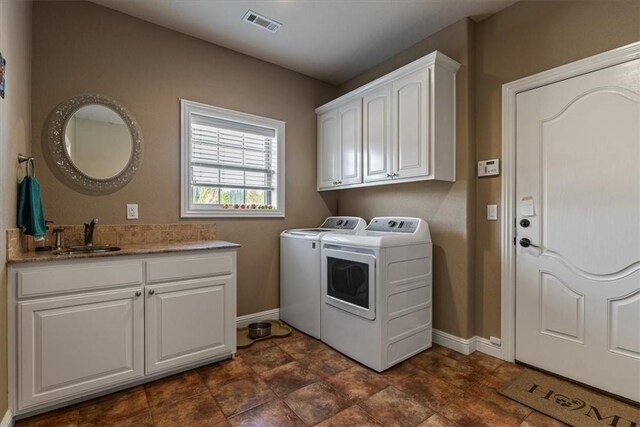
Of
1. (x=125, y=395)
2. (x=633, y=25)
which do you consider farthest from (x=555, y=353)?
(x=125, y=395)

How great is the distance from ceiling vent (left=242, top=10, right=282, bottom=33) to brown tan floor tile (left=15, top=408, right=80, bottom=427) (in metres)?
2.93

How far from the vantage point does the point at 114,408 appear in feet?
5.98

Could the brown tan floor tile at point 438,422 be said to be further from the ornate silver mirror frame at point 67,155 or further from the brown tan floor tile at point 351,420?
the ornate silver mirror frame at point 67,155

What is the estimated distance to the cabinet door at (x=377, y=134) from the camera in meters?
2.77

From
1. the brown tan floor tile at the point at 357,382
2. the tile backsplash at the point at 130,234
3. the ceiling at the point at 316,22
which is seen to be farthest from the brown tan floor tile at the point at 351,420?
the ceiling at the point at 316,22

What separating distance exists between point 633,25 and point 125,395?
383 cm

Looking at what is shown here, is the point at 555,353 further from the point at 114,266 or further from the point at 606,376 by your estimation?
the point at 114,266

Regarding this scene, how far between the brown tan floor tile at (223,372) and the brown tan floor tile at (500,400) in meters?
1.50

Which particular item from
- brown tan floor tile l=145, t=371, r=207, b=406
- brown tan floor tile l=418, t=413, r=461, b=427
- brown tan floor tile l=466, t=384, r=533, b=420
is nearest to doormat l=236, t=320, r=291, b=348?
brown tan floor tile l=145, t=371, r=207, b=406

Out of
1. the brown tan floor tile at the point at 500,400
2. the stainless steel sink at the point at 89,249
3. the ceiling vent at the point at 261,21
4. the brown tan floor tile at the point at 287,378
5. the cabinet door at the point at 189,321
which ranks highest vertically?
the ceiling vent at the point at 261,21

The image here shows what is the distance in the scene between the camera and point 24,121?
6.48 feet

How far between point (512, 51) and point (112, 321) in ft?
11.1

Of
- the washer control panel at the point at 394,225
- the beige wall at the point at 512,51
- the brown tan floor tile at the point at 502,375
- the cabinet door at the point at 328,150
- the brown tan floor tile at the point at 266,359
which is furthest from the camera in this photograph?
the cabinet door at the point at 328,150

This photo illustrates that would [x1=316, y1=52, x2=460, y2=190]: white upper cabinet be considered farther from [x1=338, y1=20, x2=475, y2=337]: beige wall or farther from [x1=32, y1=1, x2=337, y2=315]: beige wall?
[x1=32, y1=1, x2=337, y2=315]: beige wall
